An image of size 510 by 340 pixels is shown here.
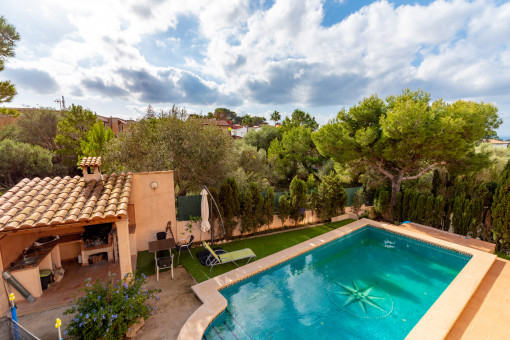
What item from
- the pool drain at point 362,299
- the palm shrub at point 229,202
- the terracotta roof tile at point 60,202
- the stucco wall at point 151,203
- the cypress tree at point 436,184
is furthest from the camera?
the cypress tree at point 436,184

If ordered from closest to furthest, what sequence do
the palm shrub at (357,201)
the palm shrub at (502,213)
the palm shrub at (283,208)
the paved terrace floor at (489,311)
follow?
the paved terrace floor at (489,311) < the palm shrub at (502,213) < the palm shrub at (283,208) < the palm shrub at (357,201)

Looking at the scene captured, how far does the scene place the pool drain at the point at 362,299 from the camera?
7.44 metres

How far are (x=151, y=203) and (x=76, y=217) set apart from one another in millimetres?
5054

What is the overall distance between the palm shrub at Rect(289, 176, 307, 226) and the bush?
32.1 ft

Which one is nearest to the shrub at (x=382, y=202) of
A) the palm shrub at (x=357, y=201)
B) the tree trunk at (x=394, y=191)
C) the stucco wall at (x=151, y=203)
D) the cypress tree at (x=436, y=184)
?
the tree trunk at (x=394, y=191)

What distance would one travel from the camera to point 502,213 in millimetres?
11633

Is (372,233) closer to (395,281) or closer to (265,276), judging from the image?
(395,281)

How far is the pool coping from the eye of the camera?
6.28 metres

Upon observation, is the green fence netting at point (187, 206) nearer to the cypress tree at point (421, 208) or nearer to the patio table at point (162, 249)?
the patio table at point (162, 249)

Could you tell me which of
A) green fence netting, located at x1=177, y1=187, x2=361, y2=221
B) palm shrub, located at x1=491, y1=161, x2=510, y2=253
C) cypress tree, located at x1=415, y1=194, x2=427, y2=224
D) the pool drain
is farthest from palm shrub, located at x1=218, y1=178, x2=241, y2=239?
palm shrub, located at x1=491, y1=161, x2=510, y2=253

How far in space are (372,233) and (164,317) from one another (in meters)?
12.7

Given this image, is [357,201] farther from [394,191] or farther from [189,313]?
[189,313]

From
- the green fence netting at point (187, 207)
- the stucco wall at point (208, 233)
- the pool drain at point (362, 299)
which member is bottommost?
the pool drain at point (362, 299)

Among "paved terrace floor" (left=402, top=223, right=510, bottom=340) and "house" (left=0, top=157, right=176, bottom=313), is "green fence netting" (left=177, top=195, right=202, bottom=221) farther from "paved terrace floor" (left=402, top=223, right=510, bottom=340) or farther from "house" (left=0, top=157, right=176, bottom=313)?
"paved terrace floor" (left=402, top=223, right=510, bottom=340)
